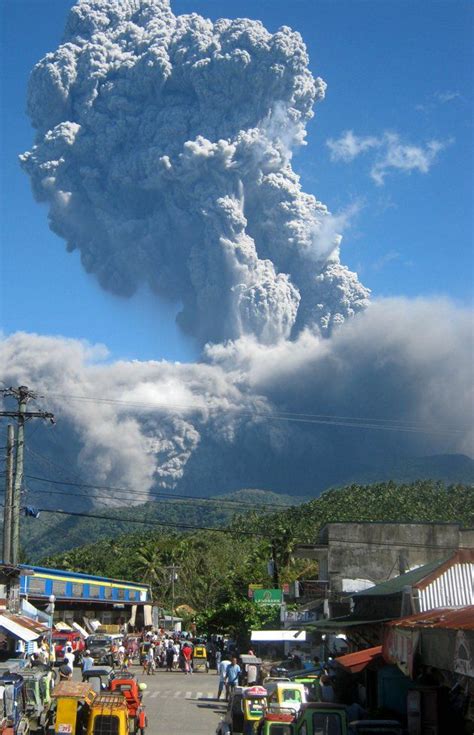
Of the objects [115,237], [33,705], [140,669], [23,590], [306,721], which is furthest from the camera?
[115,237]

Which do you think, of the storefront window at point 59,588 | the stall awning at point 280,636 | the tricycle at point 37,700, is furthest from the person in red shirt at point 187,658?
the tricycle at point 37,700

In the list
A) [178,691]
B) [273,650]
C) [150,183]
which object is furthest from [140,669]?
[150,183]

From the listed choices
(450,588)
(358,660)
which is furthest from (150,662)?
(450,588)

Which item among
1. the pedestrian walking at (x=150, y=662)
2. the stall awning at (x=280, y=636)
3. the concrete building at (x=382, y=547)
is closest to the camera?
the stall awning at (x=280, y=636)

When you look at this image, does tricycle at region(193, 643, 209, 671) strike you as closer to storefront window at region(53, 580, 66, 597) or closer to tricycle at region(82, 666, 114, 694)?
storefront window at region(53, 580, 66, 597)

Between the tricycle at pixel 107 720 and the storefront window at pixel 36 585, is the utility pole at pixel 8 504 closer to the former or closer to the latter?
the tricycle at pixel 107 720

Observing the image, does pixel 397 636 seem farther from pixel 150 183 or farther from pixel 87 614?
pixel 150 183

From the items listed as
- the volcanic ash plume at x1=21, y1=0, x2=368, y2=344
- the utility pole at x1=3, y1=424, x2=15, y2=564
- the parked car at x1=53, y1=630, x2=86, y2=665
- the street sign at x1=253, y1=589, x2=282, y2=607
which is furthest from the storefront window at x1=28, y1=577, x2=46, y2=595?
the volcanic ash plume at x1=21, y1=0, x2=368, y2=344
